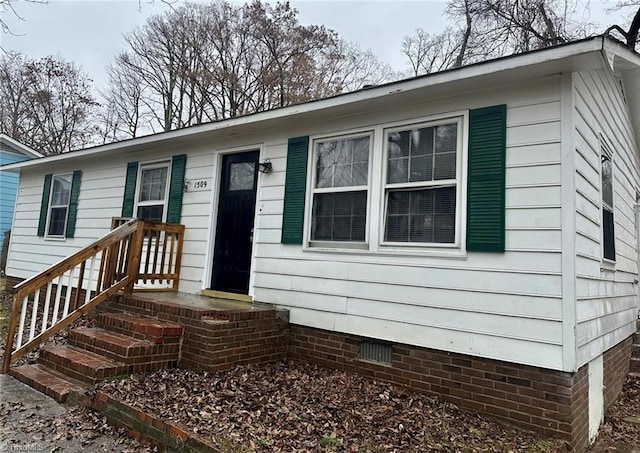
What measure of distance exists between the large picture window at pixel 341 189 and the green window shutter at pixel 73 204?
5.56 metres

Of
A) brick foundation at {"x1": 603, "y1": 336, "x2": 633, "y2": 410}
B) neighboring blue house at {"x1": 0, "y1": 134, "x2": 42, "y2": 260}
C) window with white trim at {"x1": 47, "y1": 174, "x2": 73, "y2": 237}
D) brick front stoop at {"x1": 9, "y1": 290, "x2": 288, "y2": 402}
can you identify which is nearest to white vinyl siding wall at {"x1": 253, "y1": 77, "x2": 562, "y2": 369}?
brick front stoop at {"x1": 9, "y1": 290, "x2": 288, "y2": 402}

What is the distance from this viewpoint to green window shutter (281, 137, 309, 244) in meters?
4.82

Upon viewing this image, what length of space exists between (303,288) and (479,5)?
13038 millimetres

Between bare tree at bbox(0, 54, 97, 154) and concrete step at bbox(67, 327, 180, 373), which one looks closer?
concrete step at bbox(67, 327, 180, 373)

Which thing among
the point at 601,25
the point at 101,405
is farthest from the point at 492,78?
the point at 601,25

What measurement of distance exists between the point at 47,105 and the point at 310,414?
2111 centimetres

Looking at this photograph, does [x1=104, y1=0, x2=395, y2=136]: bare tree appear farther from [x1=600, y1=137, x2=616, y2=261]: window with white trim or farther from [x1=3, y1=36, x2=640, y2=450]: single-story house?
[x1=600, y1=137, x2=616, y2=261]: window with white trim

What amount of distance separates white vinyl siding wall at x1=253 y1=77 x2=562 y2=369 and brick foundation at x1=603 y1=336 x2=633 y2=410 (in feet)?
5.15

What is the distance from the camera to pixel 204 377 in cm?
382

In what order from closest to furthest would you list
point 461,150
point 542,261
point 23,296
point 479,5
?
1. point 542,261
2. point 461,150
3. point 23,296
4. point 479,5

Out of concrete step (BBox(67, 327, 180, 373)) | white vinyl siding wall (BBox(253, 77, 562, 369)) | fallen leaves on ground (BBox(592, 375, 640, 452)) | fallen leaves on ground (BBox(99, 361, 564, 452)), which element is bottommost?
fallen leaves on ground (BBox(592, 375, 640, 452))

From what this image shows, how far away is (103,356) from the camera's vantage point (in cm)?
402

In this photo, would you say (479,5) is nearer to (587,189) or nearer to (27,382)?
(587,189)

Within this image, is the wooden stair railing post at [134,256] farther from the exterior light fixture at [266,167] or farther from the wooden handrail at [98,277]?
the exterior light fixture at [266,167]
